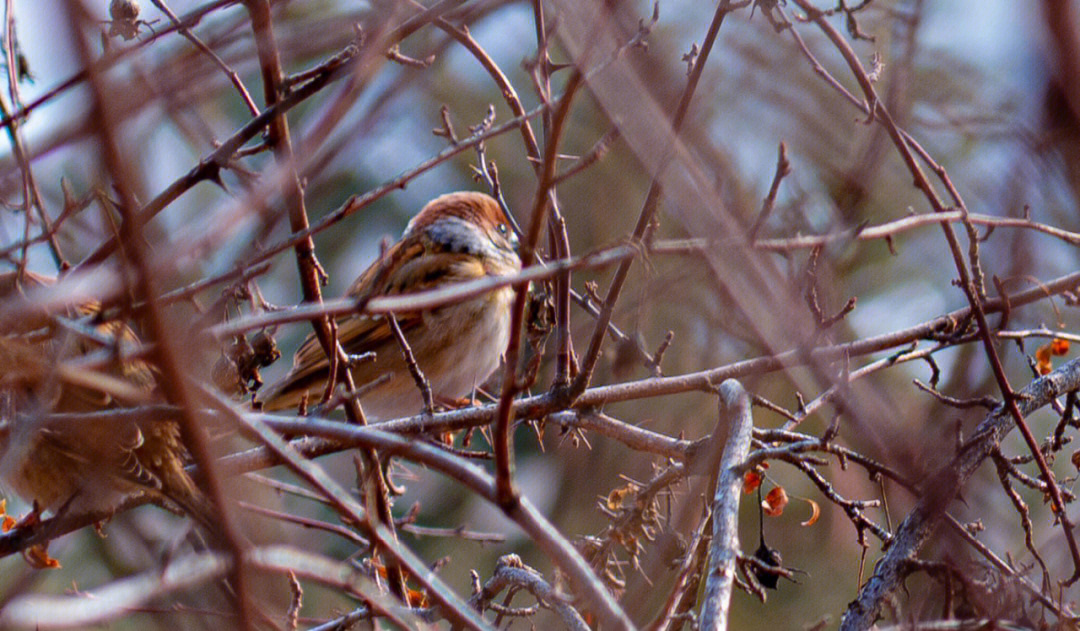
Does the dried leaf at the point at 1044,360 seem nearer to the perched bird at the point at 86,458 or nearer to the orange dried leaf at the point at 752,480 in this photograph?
the orange dried leaf at the point at 752,480

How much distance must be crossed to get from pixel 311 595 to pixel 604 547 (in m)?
5.85

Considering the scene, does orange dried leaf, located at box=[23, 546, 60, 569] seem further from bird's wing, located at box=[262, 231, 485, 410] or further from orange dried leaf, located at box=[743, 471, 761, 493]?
bird's wing, located at box=[262, 231, 485, 410]

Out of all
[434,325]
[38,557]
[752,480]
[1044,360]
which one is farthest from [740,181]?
[434,325]

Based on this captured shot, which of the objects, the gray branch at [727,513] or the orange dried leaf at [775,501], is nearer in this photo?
the gray branch at [727,513]

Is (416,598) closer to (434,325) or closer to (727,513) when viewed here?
(727,513)

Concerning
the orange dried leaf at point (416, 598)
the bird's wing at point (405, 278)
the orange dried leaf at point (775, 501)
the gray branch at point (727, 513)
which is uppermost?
the bird's wing at point (405, 278)

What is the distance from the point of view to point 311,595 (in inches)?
299

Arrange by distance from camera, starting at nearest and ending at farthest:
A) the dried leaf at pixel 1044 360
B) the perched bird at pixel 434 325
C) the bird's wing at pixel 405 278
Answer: the dried leaf at pixel 1044 360
the perched bird at pixel 434 325
the bird's wing at pixel 405 278

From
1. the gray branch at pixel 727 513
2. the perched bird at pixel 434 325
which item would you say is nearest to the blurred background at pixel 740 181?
the gray branch at pixel 727 513

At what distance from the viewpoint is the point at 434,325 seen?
15.6ft

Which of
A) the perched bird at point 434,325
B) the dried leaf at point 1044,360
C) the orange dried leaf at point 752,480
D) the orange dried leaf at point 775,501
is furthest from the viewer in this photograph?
the perched bird at point 434,325

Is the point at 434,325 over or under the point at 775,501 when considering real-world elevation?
over

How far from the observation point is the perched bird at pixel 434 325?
4613 mm

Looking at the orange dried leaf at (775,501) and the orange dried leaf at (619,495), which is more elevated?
the orange dried leaf at (775,501)
